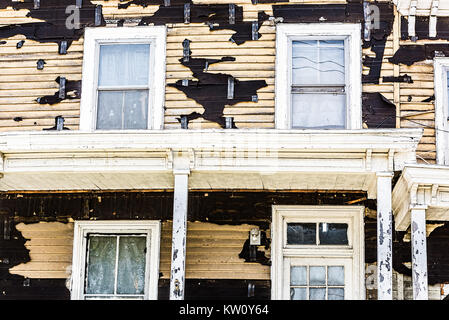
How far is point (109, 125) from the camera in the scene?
36.9 ft

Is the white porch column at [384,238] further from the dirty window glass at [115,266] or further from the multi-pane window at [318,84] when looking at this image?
the dirty window glass at [115,266]

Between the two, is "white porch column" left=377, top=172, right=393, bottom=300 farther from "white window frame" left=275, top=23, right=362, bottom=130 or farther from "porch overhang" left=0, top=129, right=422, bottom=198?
"white window frame" left=275, top=23, right=362, bottom=130

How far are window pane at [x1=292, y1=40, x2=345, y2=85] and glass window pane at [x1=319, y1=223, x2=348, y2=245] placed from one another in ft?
6.42

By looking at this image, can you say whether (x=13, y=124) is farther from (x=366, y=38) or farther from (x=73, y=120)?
(x=366, y=38)

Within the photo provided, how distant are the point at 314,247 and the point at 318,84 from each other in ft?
7.30

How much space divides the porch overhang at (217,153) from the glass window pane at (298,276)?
5.21 ft

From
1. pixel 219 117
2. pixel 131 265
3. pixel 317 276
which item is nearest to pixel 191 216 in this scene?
pixel 131 265

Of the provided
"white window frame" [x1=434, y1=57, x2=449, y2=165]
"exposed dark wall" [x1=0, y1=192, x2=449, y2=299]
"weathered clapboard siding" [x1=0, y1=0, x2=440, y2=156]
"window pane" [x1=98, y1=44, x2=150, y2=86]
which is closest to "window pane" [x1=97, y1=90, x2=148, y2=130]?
"window pane" [x1=98, y1=44, x2=150, y2=86]

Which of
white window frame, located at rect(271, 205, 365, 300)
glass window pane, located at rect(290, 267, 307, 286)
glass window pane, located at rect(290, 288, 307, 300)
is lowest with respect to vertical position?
glass window pane, located at rect(290, 288, 307, 300)

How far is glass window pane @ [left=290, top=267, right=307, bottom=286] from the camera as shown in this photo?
10.8 m

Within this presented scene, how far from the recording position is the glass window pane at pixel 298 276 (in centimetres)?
1082

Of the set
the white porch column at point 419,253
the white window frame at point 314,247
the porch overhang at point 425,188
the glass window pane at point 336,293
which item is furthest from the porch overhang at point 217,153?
the glass window pane at point 336,293

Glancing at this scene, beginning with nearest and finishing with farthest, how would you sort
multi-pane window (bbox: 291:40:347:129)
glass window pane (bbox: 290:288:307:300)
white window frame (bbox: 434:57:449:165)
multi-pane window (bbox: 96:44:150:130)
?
white window frame (bbox: 434:57:449:165), glass window pane (bbox: 290:288:307:300), multi-pane window (bbox: 291:40:347:129), multi-pane window (bbox: 96:44:150:130)
